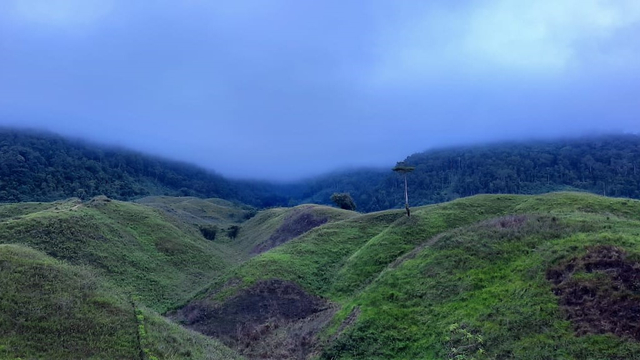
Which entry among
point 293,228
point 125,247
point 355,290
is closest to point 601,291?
point 355,290

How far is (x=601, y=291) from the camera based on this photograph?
25.3m

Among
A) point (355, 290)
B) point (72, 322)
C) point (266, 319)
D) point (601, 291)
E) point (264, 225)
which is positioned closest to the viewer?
point (601, 291)

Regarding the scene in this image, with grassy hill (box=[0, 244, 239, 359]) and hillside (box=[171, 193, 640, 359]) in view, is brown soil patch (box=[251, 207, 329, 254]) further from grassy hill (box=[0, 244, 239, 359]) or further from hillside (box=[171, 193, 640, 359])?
grassy hill (box=[0, 244, 239, 359])

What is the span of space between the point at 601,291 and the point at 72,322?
111 feet

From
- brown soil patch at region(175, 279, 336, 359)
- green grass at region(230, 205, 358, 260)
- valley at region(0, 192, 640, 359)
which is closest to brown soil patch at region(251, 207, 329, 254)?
green grass at region(230, 205, 358, 260)

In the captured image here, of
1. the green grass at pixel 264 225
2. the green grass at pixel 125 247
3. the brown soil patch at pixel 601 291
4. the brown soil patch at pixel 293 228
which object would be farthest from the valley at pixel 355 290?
the green grass at pixel 264 225

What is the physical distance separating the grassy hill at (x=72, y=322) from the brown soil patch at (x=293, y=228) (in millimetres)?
44842

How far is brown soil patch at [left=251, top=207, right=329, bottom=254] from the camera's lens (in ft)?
260

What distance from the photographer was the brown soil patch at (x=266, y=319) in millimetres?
36812

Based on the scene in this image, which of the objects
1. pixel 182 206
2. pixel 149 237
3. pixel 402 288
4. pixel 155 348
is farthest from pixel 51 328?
pixel 182 206

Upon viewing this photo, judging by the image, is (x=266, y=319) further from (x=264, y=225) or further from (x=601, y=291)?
(x=264, y=225)

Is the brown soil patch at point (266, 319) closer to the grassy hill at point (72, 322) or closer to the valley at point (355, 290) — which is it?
the valley at point (355, 290)

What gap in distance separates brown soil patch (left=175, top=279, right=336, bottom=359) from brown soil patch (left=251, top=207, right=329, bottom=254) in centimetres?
3026

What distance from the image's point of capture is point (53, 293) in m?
29.7
